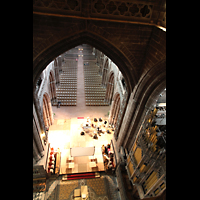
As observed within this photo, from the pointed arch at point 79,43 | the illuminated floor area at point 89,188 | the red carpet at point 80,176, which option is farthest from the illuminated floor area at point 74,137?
the pointed arch at point 79,43

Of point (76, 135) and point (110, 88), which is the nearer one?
point (76, 135)

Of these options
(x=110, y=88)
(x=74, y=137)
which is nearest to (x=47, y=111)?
(x=74, y=137)

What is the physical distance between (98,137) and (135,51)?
8787 mm

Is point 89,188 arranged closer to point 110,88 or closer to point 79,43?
point 79,43

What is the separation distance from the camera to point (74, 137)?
13.9m

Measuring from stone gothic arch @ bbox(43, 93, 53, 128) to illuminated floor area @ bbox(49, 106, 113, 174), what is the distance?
0.60 meters

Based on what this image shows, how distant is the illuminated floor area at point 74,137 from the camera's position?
11.5 metres

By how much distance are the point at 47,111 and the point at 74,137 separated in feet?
11.0

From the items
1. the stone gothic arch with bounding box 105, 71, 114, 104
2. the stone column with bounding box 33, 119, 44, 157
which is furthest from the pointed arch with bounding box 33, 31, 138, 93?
the stone gothic arch with bounding box 105, 71, 114, 104

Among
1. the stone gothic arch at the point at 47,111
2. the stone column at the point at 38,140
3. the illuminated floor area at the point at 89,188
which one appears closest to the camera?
the stone column at the point at 38,140

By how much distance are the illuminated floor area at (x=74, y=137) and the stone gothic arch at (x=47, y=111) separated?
23.5 inches

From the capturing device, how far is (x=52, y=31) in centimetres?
699

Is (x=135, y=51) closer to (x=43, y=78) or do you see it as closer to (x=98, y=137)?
(x=43, y=78)

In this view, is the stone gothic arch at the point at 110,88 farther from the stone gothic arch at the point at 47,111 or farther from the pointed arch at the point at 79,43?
the pointed arch at the point at 79,43
